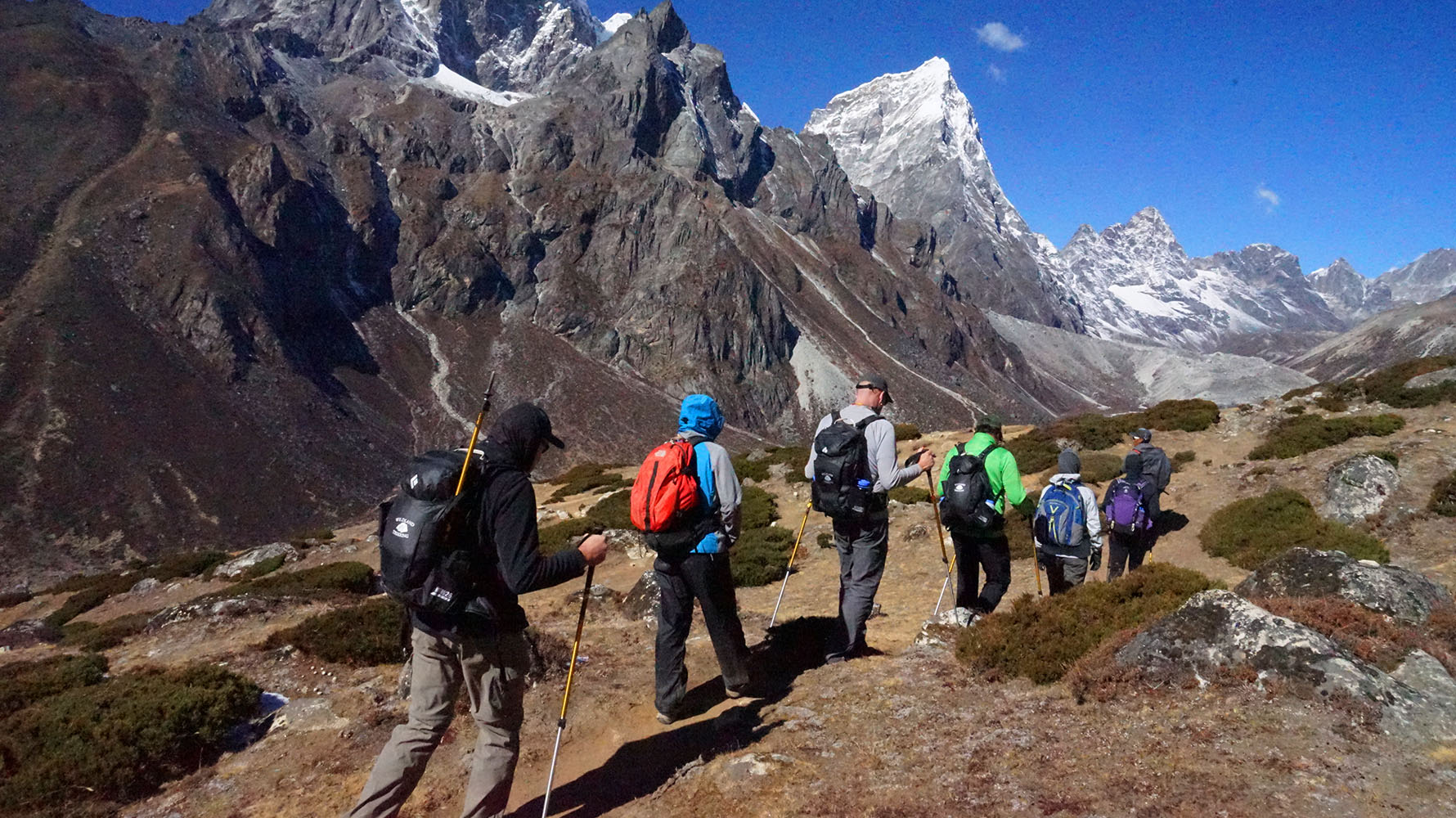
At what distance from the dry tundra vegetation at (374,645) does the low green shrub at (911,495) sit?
0.11m

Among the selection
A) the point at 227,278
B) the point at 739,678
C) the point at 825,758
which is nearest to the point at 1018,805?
the point at 825,758

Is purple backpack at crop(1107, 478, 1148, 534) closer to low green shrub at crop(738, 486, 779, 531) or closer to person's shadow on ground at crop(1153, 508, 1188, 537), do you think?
person's shadow on ground at crop(1153, 508, 1188, 537)

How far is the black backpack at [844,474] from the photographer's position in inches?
295

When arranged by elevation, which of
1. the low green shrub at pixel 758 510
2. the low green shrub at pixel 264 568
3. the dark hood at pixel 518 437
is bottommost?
the low green shrub at pixel 264 568

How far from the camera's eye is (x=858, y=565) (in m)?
7.86

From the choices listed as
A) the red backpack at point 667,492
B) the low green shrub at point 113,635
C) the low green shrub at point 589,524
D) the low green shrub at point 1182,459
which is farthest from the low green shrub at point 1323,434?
the low green shrub at point 113,635

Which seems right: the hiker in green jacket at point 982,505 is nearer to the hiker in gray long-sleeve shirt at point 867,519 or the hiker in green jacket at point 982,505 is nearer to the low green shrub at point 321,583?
the hiker in gray long-sleeve shirt at point 867,519

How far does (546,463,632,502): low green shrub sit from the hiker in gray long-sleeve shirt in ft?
70.2

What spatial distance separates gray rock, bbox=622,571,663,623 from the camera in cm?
1112

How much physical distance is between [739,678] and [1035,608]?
3475 millimetres

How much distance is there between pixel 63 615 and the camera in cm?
2172

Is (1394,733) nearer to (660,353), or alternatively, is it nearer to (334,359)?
(334,359)

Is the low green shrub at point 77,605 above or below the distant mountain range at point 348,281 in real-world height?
below

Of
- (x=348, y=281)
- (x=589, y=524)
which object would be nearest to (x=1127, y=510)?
(x=589, y=524)
